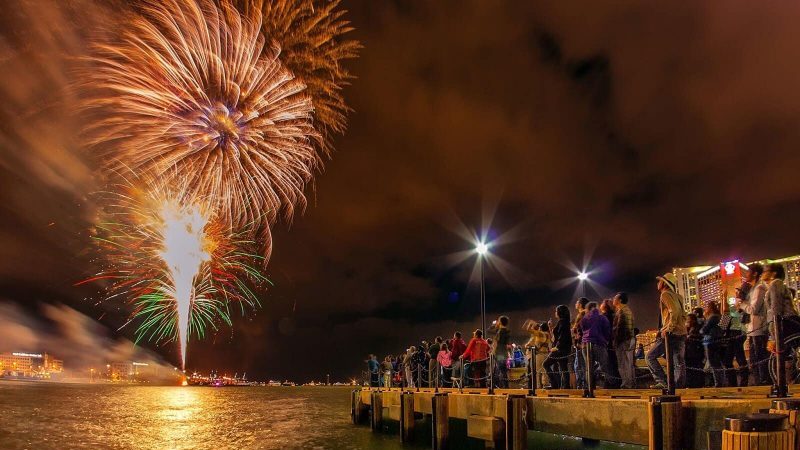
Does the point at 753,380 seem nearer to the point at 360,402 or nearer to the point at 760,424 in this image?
the point at 760,424

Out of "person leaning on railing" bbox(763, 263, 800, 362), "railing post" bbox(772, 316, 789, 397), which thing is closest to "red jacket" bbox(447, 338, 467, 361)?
"person leaning on railing" bbox(763, 263, 800, 362)

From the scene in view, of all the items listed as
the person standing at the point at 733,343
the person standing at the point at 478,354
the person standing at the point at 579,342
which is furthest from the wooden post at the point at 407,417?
the person standing at the point at 733,343

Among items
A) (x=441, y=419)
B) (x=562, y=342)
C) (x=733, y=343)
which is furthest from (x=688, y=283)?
(x=733, y=343)

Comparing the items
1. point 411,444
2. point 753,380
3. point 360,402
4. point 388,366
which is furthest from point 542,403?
point 360,402

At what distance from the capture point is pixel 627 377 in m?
12.5

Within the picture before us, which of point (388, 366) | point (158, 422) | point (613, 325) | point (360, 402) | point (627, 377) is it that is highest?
point (613, 325)

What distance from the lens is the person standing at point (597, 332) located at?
12133 millimetres

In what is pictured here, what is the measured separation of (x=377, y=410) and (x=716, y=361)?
55.5ft

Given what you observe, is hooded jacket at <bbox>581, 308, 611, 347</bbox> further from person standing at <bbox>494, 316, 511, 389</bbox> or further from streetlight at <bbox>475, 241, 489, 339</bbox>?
streetlight at <bbox>475, 241, 489, 339</bbox>

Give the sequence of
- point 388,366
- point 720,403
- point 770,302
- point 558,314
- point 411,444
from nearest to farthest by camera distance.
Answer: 1. point 720,403
2. point 770,302
3. point 558,314
4. point 411,444
5. point 388,366

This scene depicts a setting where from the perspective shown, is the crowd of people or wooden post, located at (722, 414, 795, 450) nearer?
wooden post, located at (722, 414, 795, 450)

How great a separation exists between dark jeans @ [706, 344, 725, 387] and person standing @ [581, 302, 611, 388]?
189 centimetres

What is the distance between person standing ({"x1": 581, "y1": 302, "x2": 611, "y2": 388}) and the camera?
12.1 metres

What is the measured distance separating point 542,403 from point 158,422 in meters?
40.9
